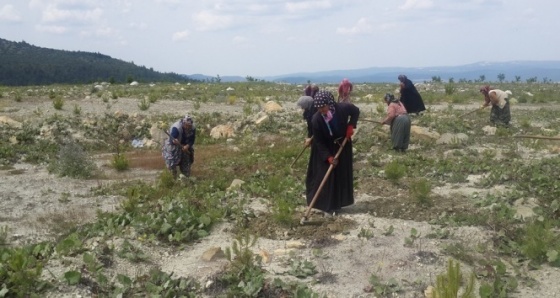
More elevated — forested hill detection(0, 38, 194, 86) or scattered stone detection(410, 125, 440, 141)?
forested hill detection(0, 38, 194, 86)

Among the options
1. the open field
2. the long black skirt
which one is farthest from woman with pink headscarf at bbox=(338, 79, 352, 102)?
the long black skirt

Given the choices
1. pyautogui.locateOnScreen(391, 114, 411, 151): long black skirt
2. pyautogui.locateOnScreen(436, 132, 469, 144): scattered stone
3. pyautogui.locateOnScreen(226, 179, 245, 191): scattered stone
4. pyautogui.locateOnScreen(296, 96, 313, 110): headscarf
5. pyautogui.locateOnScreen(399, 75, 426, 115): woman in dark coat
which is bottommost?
pyautogui.locateOnScreen(226, 179, 245, 191): scattered stone

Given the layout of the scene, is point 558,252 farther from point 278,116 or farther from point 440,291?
point 278,116

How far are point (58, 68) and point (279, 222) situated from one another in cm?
5088

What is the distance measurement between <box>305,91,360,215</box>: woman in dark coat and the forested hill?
1379 inches

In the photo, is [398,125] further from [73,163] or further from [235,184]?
[73,163]

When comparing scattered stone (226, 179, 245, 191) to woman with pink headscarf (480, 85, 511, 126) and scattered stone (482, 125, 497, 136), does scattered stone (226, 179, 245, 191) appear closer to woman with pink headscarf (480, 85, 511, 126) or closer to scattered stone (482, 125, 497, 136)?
scattered stone (482, 125, 497, 136)

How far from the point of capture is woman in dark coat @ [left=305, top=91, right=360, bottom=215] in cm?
609

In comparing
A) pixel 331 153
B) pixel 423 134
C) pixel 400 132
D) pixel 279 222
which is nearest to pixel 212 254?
pixel 279 222

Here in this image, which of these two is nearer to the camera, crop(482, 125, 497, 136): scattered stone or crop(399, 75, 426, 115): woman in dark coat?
crop(482, 125, 497, 136): scattered stone

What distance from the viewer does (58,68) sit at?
51.7 metres

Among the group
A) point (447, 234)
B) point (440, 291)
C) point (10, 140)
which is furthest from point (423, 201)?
point (10, 140)

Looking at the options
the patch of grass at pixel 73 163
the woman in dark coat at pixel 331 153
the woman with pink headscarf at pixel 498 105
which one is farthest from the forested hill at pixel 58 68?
the woman in dark coat at pixel 331 153

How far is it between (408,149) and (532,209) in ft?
14.6
